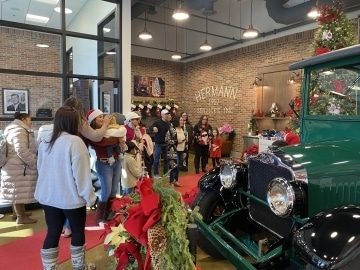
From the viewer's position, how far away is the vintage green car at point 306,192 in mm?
1345

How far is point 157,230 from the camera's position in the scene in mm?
1331

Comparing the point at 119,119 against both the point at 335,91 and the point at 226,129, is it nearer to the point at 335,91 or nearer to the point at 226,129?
the point at 335,91

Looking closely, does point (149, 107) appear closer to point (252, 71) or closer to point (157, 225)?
point (252, 71)

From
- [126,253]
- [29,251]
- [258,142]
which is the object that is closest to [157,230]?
[126,253]

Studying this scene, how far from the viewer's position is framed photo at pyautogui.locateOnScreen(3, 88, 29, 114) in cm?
435

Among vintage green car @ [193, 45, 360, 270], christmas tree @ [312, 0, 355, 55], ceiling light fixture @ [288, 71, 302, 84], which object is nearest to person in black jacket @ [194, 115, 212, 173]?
ceiling light fixture @ [288, 71, 302, 84]

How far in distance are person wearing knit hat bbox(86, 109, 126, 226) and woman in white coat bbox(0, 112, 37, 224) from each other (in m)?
0.82

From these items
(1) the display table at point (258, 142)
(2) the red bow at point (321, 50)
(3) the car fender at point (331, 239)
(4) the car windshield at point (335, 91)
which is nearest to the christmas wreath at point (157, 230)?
(3) the car fender at point (331, 239)

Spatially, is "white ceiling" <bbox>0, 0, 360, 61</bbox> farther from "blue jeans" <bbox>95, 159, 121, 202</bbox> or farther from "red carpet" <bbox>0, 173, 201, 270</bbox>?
"red carpet" <bbox>0, 173, 201, 270</bbox>

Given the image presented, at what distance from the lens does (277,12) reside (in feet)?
22.5

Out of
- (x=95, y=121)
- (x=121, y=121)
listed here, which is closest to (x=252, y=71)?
(x=121, y=121)

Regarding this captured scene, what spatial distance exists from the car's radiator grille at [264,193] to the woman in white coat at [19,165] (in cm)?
264

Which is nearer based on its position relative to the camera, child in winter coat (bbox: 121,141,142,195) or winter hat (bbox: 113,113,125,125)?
child in winter coat (bbox: 121,141,142,195)

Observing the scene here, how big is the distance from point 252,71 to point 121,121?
256 inches
